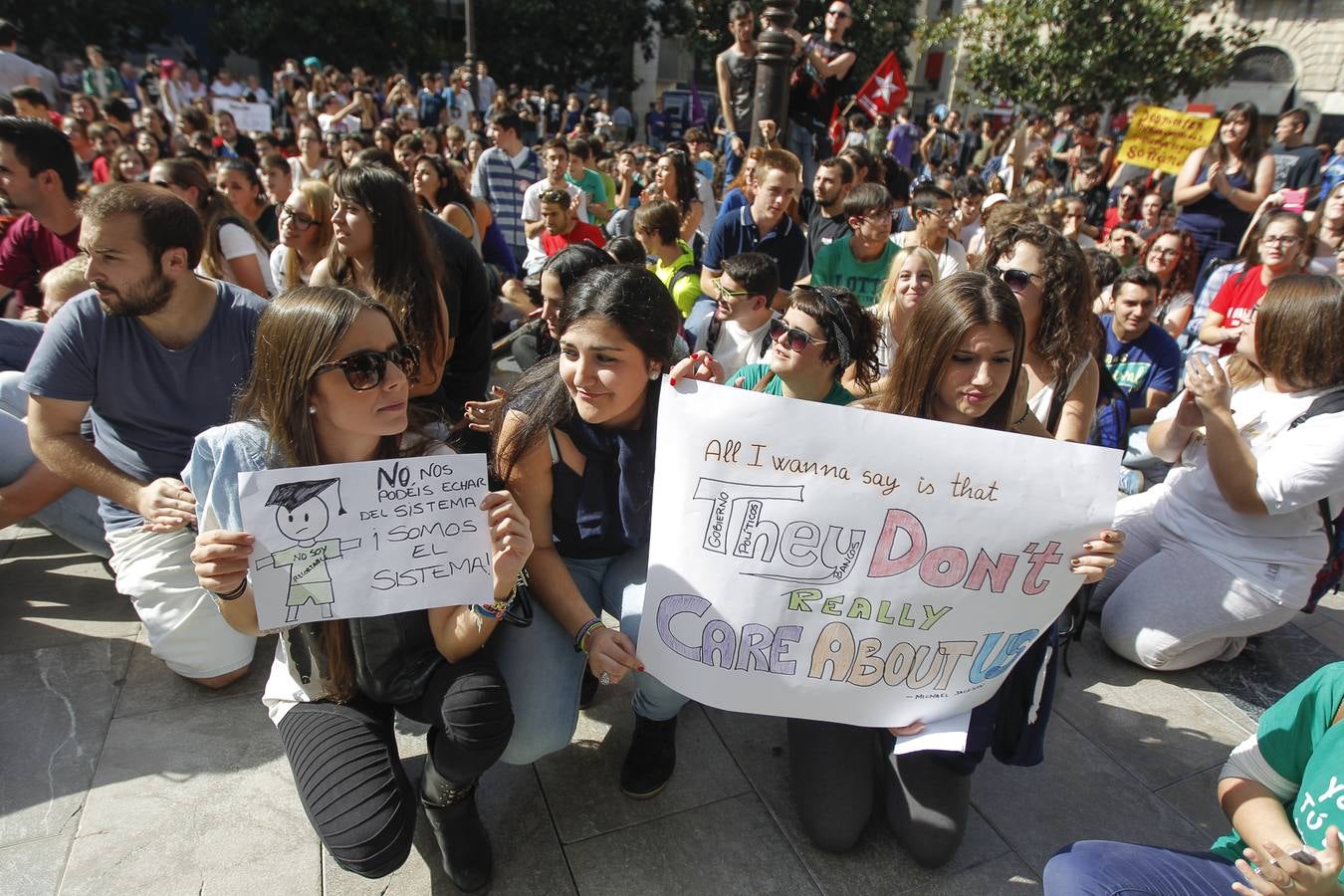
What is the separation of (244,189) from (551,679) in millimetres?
4993

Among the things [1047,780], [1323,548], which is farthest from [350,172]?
[1323,548]

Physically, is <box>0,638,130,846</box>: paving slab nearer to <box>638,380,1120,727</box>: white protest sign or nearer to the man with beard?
the man with beard

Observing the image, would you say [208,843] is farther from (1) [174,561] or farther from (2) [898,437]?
(2) [898,437]

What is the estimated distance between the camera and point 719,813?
2.30 meters

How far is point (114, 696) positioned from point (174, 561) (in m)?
0.48

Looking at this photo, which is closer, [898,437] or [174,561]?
[898,437]

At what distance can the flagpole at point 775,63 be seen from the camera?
5.82 metres

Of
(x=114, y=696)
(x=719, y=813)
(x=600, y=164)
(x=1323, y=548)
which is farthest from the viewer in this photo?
(x=600, y=164)

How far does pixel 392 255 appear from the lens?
3215mm

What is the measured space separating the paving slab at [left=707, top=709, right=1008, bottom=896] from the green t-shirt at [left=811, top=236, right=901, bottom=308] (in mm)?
2972

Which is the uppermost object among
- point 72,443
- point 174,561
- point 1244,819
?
point 72,443

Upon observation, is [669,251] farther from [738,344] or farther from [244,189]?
[244,189]

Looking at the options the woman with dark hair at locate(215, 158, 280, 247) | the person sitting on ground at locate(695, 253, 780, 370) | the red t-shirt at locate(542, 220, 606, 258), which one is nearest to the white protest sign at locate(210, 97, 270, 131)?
the woman with dark hair at locate(215, 158, 280, 247)

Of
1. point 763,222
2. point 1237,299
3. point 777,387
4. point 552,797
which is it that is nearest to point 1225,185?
point 1237,299
